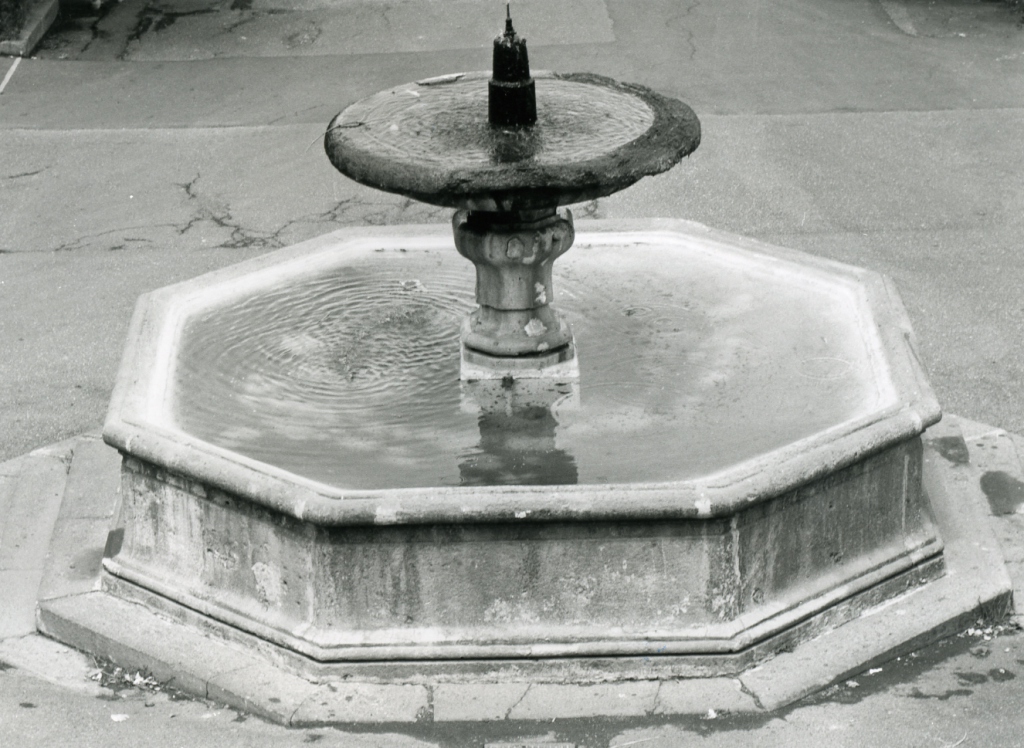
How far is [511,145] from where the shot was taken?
20.8 feet

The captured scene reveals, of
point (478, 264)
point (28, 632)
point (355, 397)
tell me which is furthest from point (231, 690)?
point (478, 264)

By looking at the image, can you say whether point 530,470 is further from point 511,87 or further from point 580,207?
point 580,207

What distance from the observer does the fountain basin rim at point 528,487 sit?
572 cm

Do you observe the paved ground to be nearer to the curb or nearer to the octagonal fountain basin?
the curb

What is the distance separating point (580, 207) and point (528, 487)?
5.19 m

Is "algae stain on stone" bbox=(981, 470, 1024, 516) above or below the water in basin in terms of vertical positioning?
below

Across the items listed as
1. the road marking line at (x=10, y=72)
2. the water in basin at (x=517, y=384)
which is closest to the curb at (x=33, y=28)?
the road marking line at (x=10, y=72)

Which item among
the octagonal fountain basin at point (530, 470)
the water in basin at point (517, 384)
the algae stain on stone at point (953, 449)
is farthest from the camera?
the algae stain on stone at point (953, 449)

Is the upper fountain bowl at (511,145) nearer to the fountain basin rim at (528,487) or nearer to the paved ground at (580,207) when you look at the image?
the fountain basin rim at (528,487)

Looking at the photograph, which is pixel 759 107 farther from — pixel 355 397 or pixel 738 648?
pixel 738 648

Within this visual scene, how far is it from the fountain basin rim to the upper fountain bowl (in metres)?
1.09

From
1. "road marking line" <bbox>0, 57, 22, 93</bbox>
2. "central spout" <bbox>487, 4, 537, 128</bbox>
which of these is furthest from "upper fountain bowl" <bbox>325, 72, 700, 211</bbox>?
"road marking line" <bbox>0, 57, 22, 93</bbox>

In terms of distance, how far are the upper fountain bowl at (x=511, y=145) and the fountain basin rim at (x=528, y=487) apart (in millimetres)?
1090

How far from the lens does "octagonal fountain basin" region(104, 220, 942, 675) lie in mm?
5828
